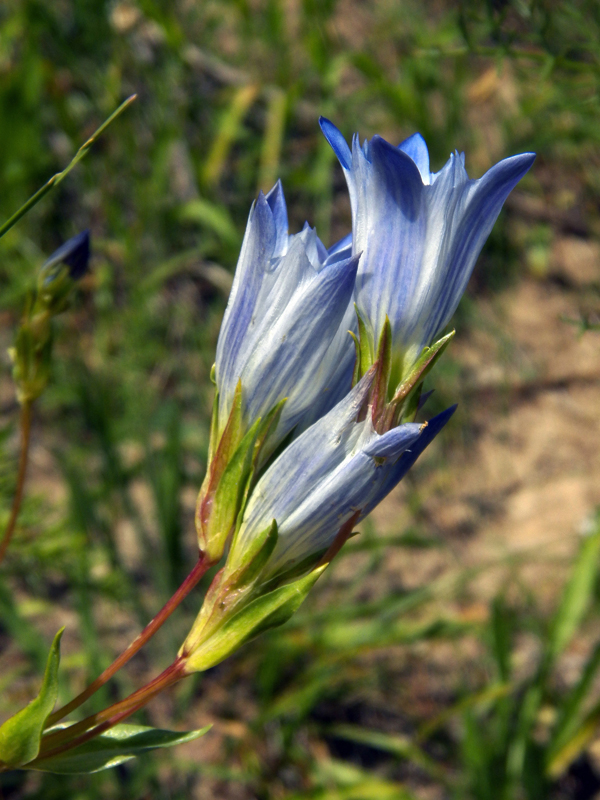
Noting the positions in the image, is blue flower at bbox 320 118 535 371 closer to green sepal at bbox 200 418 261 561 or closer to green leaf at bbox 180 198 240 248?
green sepal at bbox 200 418 261 561

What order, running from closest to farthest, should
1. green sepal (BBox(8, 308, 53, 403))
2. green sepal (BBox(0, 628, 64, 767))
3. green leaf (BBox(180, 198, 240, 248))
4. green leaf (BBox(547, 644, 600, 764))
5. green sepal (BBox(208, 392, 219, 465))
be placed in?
green sepal (BBox(0, 628, 64, 767)) < green sepal (BBox(208, 392, 219, 465)) < green sepal (BBox(8, 308, 53, 403)) < green leaf (BBox(547, 644, 600, 764)) < green leaf (BBox(180, 198, 240, 248))

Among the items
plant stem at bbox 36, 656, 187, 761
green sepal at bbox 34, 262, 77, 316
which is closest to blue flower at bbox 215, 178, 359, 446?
plant stem at bbox 36, 656, 187, 761

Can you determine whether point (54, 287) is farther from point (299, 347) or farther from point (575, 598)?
point (575, 598)

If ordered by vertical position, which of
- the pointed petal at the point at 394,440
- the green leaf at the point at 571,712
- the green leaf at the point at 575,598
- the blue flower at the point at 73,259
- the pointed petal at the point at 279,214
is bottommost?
the green leaf at the point at 571,712

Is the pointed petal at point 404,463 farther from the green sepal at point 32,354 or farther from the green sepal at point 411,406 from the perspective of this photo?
the green sepal at point 32,354

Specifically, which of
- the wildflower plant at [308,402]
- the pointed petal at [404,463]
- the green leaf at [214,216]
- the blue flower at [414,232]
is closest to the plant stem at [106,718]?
the wildflower plant at [308,402]

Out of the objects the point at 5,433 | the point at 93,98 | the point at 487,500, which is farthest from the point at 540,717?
the point at 93,98

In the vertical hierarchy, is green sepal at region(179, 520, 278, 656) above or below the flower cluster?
below
